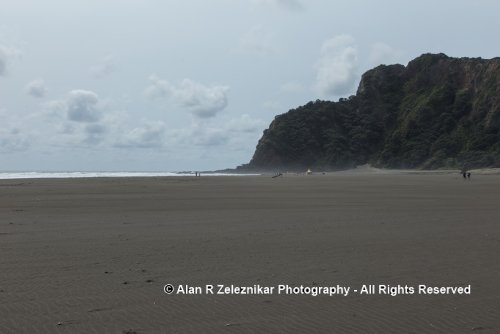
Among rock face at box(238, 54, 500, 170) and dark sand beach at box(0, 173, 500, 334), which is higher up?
rock face at box(238, 54, 500, 170)

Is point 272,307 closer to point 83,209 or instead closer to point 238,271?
point 238,271

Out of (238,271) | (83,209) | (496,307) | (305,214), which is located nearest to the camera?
(496,307)

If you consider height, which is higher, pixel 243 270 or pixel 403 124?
pixel 403 124

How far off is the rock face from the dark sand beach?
2877 inches

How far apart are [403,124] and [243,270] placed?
101090mm

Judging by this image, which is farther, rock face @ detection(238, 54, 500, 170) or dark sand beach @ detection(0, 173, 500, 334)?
rock face @ detection(238, 54, 500, 170)

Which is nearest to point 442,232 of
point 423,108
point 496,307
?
point 496,307

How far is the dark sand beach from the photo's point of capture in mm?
5055

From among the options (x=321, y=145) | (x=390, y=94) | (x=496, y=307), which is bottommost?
(x=496, y=307)

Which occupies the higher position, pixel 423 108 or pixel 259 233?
pixel 423 108

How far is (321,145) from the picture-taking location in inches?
4614

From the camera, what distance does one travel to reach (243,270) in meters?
7.29

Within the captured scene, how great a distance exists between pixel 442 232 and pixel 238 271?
593 centimetres

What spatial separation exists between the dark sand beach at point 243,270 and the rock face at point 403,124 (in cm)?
7308
